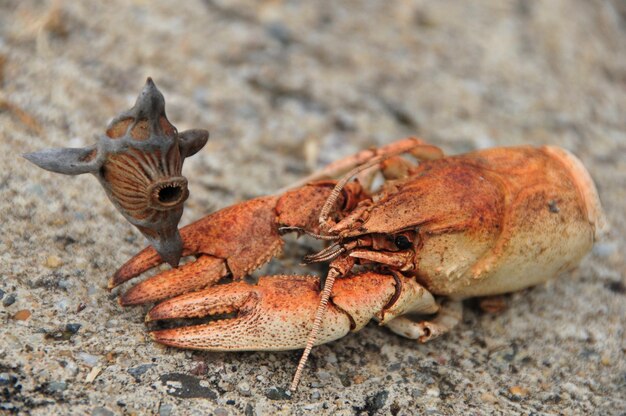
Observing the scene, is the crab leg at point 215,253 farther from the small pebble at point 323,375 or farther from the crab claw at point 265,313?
the small pebble at point 323,375

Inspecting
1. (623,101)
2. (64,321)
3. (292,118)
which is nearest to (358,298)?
(64,321)

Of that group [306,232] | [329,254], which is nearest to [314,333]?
[329,254]

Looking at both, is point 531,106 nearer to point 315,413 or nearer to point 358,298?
point 358,298

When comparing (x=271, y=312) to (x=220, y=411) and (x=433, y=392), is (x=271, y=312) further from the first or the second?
(x=433, y=392)

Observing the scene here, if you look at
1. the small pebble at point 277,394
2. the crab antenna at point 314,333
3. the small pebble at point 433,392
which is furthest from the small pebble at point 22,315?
the small pebble at point 433,392

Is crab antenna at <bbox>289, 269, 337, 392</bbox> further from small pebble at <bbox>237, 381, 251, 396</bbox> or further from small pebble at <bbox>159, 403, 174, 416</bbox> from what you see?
small pebble at <bbox>159, 403, 174, 416</bbox>

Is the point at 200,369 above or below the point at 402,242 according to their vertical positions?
below
